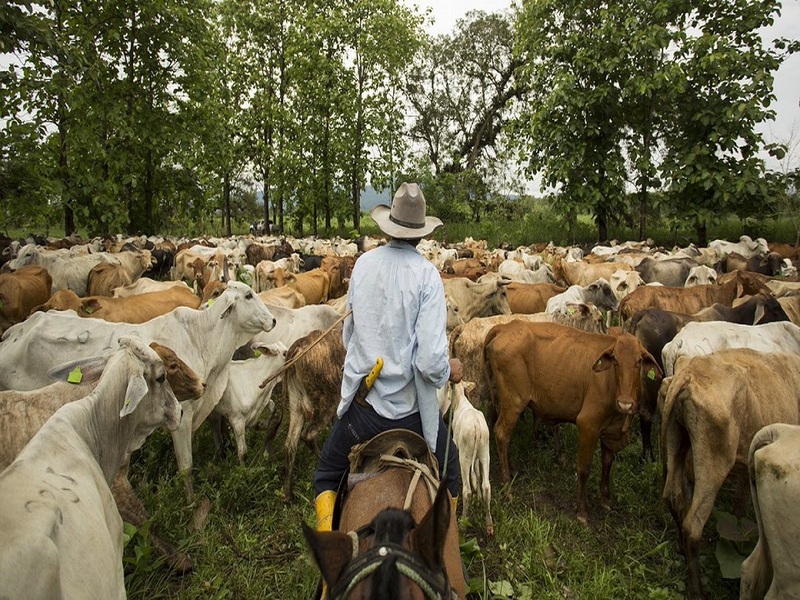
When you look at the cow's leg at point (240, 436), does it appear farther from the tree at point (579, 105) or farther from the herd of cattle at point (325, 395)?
the tree at point (579, 105)

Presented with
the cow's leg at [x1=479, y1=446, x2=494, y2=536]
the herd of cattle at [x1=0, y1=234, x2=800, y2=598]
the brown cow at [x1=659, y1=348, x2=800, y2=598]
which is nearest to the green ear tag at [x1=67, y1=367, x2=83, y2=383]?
the herd of cattle at [x1=0, y1=234, x2=800, y2=598]

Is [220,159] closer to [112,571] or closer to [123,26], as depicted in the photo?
[123,26]

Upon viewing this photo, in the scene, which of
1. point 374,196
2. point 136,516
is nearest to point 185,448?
point 136,516

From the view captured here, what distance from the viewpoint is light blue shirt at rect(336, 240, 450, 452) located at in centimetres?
310

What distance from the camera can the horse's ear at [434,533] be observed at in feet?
6.54

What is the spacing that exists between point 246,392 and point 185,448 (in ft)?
3.29

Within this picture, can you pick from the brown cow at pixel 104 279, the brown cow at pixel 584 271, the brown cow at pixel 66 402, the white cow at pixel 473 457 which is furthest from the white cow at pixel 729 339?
the brown cow at pixel 104 279

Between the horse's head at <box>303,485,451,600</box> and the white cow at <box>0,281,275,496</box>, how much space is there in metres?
3.70

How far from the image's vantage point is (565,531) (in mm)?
5125

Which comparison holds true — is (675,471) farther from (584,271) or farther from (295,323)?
(584,271)

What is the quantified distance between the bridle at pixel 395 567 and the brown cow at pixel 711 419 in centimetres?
312

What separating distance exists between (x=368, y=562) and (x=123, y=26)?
2324cm

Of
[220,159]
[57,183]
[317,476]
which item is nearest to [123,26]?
[220,159]

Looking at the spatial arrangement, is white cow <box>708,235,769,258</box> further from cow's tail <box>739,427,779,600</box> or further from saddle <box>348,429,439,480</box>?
saddle <box>348,429,439,480</box>
